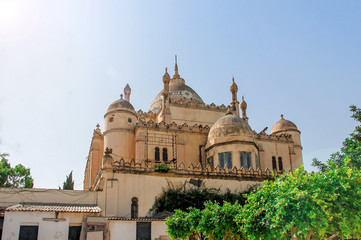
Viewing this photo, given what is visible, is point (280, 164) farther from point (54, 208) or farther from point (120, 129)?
point (54, 208)

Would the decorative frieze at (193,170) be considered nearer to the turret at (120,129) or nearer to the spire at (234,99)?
the turret at (120,129)

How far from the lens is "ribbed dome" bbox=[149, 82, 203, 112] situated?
43116 mm

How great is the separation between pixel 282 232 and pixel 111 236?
39.0 feet

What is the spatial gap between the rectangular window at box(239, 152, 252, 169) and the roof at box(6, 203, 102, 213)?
1293 centimetres

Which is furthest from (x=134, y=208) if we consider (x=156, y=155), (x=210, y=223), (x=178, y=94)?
(x=178, y=94)

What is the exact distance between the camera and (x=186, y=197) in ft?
91.6

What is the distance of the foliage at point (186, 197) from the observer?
27.3 meters

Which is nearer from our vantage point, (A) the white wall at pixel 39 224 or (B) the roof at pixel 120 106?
(A) the white wall at pixel 39 224

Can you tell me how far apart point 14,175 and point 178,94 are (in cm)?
2016

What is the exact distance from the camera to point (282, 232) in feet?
49.7

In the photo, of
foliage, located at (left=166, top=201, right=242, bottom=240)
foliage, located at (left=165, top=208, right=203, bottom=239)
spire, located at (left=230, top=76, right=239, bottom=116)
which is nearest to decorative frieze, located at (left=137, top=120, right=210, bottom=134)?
spire, located at (left=230, top=76, right=239, bottom=116)

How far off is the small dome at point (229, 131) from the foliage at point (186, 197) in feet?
17.8

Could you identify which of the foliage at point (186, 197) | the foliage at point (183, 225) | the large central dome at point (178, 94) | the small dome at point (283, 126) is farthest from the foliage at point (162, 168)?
the small dome at point (283, 126)

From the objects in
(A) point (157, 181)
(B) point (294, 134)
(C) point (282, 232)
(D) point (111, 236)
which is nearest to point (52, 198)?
(D) point (111, 236)
